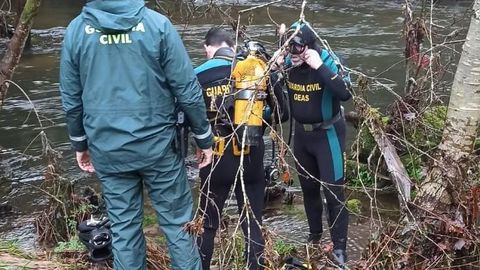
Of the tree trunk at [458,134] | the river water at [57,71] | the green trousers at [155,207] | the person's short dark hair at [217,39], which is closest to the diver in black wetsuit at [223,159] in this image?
the person's short dark hair at [217,39]

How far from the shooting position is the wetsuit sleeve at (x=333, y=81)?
4.41m

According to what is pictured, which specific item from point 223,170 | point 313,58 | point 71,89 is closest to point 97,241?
point 223,170

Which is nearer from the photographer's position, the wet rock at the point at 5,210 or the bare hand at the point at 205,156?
the bare hand at the point at 205,156

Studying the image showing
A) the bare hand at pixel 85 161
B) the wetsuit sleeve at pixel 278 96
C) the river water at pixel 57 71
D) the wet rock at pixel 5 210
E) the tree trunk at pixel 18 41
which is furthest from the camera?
the wet rock at pixel 5 210

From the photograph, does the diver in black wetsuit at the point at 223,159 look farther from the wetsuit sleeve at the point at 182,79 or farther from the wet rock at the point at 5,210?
the wet rock at the point at 5,210

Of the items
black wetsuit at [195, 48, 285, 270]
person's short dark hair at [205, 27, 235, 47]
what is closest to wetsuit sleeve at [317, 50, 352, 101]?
black wetsuit at [195, 48, 285, 270]

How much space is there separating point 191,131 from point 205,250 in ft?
3.13

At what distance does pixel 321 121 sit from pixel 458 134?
931 millimetres

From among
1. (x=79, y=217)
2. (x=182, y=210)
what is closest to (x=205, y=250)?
(x=182, y=210)

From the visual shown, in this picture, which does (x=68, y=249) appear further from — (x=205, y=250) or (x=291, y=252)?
(x=291, y=252)

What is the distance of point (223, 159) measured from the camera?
4.27 metres

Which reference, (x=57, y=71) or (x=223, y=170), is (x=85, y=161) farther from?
(x=57, y=71)

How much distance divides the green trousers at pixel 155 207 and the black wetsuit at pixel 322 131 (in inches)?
40.5

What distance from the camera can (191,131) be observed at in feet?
12.5
